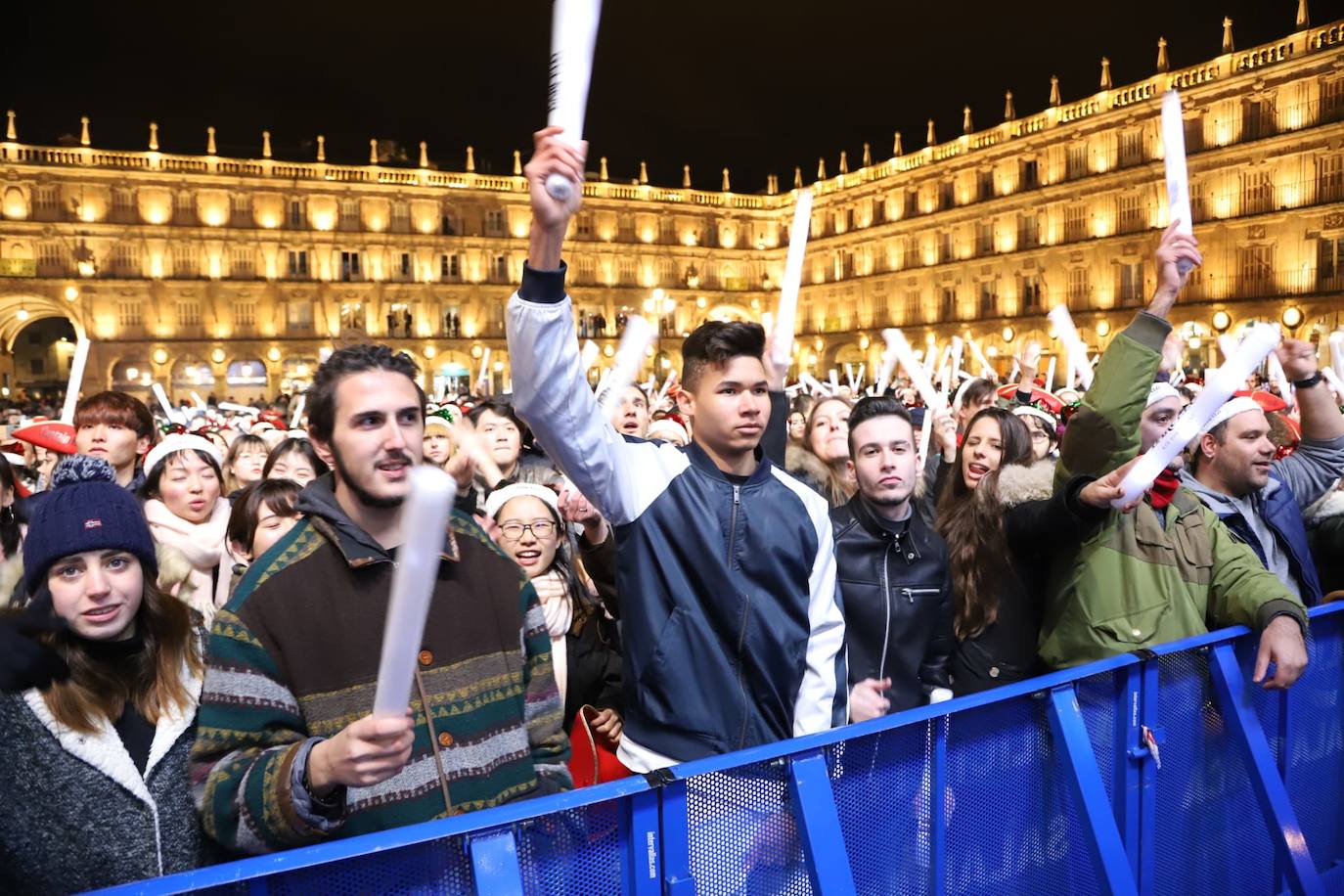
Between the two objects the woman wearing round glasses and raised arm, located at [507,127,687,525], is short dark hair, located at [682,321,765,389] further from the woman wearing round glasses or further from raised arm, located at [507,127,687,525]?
the woman wearing round glasses

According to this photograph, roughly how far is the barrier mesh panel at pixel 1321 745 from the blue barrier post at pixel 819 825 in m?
2.00

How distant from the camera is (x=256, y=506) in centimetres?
370

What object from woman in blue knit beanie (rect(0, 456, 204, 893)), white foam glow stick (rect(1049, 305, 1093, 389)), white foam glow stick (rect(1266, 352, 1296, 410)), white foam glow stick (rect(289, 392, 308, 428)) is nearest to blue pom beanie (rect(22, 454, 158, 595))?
woman in blue knit beanie (rect(0, 456, 204, 893))

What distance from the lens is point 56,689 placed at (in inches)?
77.0

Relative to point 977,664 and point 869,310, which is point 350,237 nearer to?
point 869,310

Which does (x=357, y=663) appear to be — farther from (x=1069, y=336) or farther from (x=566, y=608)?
(x=1069, y=336)

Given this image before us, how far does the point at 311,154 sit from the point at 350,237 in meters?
5.48

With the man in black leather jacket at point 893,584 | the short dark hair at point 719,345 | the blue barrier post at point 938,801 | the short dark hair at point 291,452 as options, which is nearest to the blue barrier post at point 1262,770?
the man in black leather jacket at point 893,584

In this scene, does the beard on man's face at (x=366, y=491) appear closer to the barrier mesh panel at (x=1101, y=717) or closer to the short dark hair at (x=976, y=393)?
the barrier mesh panel at (x=1101, y=717)

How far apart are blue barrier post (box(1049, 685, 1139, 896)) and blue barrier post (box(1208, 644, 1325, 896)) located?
68 cm

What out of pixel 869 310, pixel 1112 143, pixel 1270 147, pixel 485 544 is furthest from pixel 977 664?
pixel 869 310

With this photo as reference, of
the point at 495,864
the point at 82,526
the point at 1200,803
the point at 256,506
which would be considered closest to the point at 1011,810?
the point at 1200,803

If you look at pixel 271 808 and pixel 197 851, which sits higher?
pixel 271 808

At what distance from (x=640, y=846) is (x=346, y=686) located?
0.67 metres
